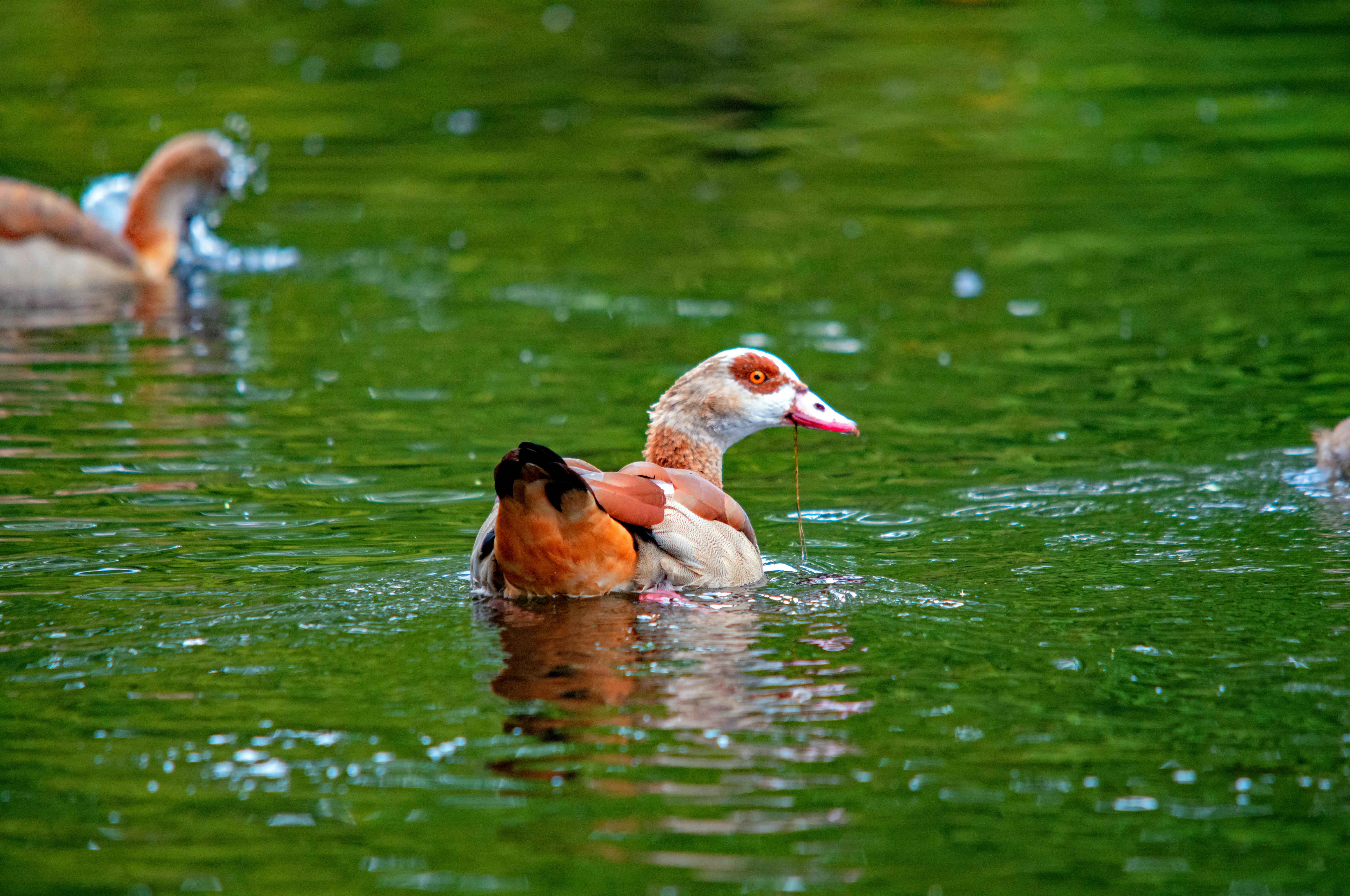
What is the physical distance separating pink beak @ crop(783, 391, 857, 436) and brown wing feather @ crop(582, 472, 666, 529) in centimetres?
131

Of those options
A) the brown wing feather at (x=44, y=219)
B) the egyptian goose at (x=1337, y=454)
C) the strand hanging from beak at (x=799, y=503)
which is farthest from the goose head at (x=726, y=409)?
the brown wing feather at (x=44, y=219)

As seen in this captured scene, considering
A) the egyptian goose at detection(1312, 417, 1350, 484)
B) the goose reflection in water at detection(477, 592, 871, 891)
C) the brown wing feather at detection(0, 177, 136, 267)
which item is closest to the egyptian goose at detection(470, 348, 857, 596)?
the goose reflection in water at detection(477, 592, 871, 891)

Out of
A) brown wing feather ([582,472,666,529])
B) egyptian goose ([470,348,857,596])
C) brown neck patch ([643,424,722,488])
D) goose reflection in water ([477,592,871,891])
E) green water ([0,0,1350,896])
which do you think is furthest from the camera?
brown neck patch ([643,424,722,488])

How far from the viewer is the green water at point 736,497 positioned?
4.99m

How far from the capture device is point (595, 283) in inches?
577

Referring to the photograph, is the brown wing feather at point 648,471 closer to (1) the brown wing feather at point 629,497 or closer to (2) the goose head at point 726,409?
(1) the brown wing feather at point 629,497

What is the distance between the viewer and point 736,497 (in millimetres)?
9531

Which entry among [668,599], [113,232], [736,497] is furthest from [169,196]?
[668,599]

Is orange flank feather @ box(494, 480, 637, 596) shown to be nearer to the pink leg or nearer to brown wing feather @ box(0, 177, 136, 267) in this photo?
the pink leg

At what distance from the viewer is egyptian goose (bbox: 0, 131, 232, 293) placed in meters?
14.7

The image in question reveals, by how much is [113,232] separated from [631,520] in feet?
34.6

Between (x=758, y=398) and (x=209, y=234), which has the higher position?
(x=209, y=234)

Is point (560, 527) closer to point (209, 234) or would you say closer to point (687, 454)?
point (687, 454)

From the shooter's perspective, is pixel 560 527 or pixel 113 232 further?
pixel 113 232
